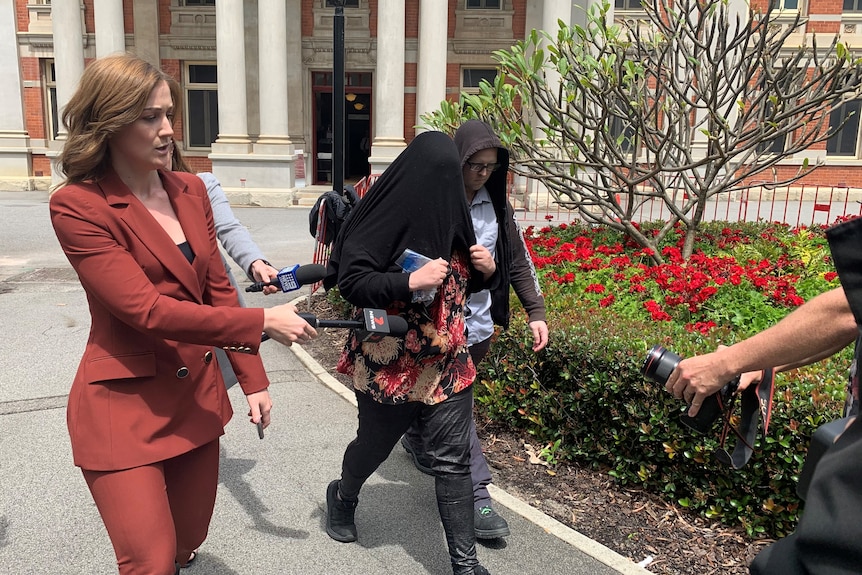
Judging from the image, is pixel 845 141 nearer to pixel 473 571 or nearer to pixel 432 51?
pixel 432 51

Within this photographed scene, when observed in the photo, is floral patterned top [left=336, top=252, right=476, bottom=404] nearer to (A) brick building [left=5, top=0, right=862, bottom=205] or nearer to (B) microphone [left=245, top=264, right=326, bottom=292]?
(B) microphone [left=245, top=264, right=326, bottom=292]

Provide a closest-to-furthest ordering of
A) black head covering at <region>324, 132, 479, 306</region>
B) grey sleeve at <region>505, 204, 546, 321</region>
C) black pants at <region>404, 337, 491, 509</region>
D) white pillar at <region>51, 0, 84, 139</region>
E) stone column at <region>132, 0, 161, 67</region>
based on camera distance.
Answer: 1. black head covering at <region>324, 132, 479, 306</region>
2. black pants at <region>404, 337, 491, 509</region>
3. grey sleeve at <region>505, 204, 546, 321</region>
4. white pillar at <region>51, 0, 84, 139</region>
5. stone column at <region>132, 0, 161, 67</region>

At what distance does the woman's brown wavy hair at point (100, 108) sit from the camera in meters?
2.21

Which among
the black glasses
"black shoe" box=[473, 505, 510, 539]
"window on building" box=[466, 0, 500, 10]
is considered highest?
"window on building" box=[466, 0, 500, 10]

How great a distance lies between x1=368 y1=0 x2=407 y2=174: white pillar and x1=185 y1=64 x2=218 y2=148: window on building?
735 cm

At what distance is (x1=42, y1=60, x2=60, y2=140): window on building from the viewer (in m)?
24.1

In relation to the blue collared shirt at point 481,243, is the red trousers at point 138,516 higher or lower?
lower

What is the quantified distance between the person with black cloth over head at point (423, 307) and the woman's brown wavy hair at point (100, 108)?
985 mm

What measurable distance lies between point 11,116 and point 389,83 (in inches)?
515

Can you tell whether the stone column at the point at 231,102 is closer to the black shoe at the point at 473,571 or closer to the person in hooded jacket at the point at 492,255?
the person in hooded jacket at the point at 492,255

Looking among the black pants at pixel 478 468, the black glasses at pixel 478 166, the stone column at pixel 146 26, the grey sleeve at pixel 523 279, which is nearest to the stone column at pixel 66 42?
the stone column at pixel 146 26

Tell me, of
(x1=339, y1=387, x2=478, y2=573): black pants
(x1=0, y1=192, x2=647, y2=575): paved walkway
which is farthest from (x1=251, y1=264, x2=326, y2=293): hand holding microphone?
(x1=0, y1=192, x2=647, y2=575): paved walkway

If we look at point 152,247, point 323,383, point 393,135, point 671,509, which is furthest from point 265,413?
point 393,135

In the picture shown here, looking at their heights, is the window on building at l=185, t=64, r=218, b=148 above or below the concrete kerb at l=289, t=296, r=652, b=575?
above
